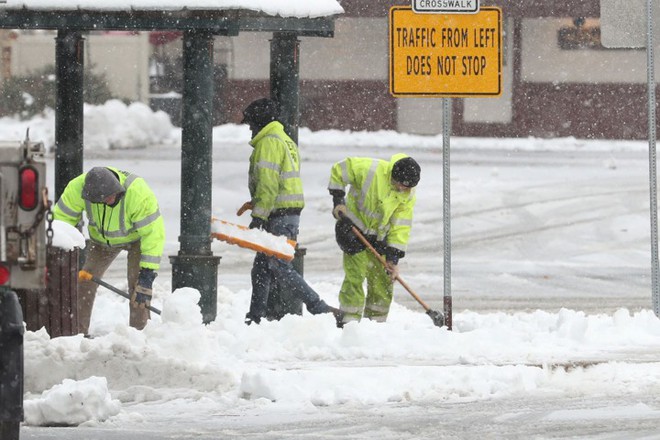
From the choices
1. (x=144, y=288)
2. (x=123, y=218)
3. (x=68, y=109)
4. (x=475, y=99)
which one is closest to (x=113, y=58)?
(x=475, y=99)

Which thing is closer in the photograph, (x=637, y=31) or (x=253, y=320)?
(x=637, y=31)

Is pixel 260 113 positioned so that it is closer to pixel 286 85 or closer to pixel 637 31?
pixel 286 85

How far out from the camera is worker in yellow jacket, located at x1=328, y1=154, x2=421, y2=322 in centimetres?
1265

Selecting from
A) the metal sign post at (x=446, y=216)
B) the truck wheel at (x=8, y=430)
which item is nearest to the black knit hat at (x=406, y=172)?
the metal sign post at (x=446, y=216)

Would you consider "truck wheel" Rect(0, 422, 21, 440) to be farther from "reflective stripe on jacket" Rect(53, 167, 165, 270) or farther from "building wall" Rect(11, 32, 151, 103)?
"building wall" Rect(11, 32, 151, 103)

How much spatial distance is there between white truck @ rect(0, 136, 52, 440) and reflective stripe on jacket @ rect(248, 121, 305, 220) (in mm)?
5233

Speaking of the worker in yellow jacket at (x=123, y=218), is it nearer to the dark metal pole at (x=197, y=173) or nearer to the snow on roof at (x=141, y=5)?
the dark metal pole at (x=197, y=173)

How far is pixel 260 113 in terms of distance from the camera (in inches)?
491

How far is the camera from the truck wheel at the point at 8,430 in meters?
7.25

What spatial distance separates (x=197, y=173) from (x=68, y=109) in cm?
160

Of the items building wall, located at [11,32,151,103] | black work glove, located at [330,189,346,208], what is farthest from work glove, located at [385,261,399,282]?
building wall, located at [11,32,151,103]

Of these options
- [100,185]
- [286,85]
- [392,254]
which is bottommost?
[392,254]

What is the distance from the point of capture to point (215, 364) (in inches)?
384

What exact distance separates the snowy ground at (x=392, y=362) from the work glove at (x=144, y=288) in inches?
8.0
